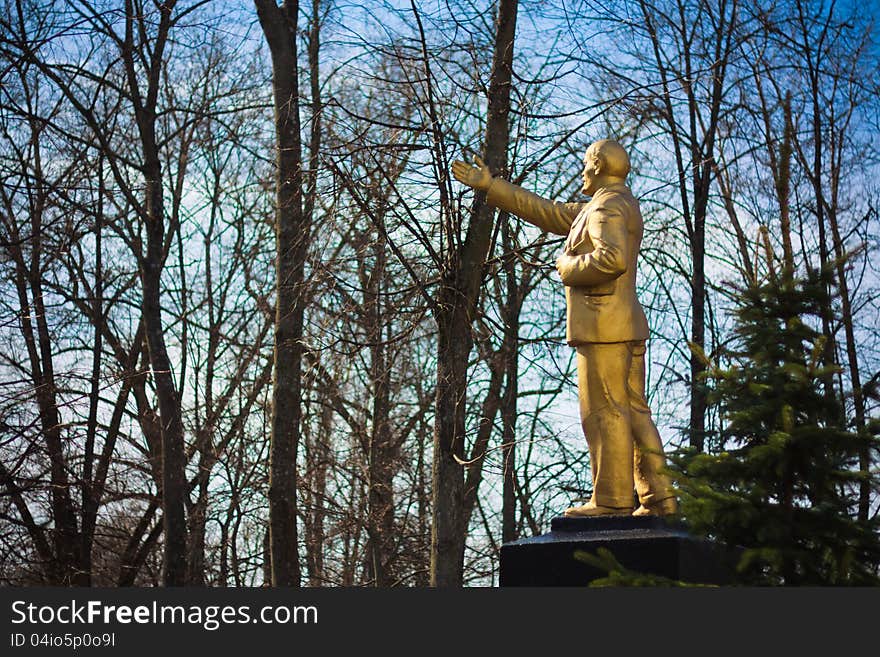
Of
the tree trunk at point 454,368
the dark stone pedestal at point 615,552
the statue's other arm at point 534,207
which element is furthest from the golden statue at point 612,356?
the tree trunk at point 454,368

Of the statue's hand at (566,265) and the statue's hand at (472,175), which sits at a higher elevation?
the statue's hand at (472,175)

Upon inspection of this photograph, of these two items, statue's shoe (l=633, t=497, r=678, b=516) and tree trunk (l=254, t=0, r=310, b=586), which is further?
tree trunk (l=254, t=0, r=310, b=586)

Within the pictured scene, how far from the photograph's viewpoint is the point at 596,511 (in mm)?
8055

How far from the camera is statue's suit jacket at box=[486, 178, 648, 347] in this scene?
809 centimetres

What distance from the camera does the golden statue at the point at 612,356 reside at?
26.5 feet

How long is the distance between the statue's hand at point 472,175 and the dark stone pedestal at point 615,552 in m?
2.40

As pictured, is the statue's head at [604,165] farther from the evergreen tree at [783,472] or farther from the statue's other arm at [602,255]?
the evergreen tree at [783,472]

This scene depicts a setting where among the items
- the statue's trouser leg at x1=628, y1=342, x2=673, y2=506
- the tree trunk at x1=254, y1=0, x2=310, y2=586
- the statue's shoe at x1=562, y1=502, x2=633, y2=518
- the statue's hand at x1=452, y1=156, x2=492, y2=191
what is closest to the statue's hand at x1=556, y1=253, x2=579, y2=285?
the statue's trouser leg at x1=628, y1=342, x2=673, y2=506

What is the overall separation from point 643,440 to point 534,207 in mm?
1825

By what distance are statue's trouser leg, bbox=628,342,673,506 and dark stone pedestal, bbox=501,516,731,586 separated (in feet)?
0.96

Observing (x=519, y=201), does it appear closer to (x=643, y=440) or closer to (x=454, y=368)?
(x=643, y=440)

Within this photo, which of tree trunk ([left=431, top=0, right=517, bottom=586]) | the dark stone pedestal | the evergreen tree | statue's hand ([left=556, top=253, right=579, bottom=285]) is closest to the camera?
the evergreen tree

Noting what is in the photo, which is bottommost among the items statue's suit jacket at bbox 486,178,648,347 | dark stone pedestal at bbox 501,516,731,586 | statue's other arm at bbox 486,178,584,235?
dark stone pedestal at bbox 501,516,731,586

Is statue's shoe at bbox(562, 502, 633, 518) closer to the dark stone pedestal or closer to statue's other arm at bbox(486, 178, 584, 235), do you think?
the dark stone pedestal
